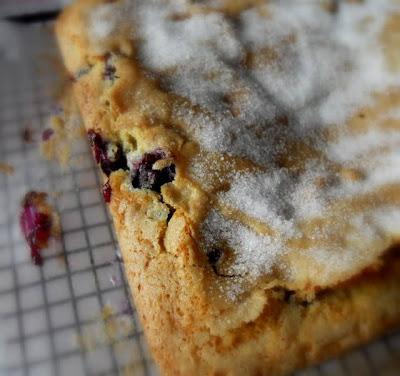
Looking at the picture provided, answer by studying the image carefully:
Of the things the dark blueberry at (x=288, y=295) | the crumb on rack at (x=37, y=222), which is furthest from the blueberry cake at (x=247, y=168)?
the crumb on rack at (x=37, y=222)

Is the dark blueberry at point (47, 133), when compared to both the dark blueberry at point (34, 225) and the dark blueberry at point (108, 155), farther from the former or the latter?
the dark blueberry at point (108, 155)

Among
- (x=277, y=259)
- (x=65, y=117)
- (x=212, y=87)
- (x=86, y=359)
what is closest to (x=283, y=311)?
(x=277, y=259)

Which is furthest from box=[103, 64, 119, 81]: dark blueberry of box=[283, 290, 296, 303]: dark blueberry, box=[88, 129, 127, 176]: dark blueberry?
box=[283, 290, 296, 303]: dark blueberry

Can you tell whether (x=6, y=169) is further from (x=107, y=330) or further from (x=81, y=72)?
(x=107, y=330)

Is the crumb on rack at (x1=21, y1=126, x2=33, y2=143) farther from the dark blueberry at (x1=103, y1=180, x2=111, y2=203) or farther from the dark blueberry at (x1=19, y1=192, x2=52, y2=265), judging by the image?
the dark blueberry at (x1=103, y1=180, x2=111, y2=203)

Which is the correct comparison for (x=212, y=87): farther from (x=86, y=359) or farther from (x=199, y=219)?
(x=86, y=359)

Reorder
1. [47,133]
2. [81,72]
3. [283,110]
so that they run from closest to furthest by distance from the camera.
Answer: [283,110], [81,72], [47,133]

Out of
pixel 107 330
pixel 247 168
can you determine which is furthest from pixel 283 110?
pixel 107 330

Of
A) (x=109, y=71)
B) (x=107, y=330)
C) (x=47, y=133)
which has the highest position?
(x=109, y=71)
